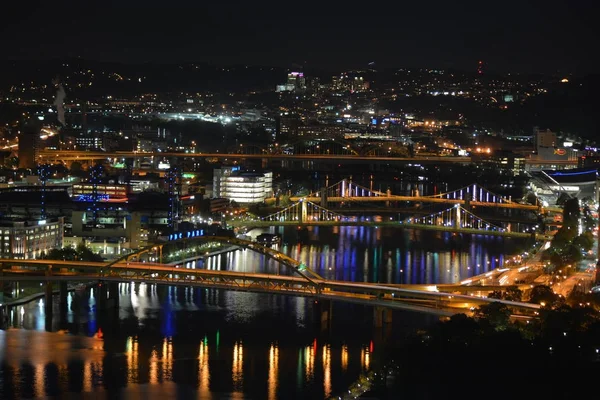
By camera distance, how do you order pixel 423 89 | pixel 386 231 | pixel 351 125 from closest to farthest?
pixel 386 231
pixel 351 125
pixel 423 89

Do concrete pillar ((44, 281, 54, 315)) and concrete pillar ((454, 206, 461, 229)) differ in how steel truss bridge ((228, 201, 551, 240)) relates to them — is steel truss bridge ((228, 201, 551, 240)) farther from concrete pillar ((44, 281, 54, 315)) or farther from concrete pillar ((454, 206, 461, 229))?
concrete pillar ((44, 281, 54, 315))

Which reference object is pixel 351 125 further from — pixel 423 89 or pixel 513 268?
pixel 513 268

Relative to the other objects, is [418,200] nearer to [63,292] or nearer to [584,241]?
[584,241]

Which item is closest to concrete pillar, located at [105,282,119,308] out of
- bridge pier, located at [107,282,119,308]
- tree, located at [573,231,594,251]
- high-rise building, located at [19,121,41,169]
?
bridge pier, located at [107,282,119,308]

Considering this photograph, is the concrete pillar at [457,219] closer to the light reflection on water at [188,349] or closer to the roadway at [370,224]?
the roadway at [370,224]

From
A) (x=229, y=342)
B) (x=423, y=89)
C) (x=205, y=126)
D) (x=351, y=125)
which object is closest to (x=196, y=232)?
(x=229, y=342)

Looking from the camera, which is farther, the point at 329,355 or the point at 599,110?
the point at 599,110

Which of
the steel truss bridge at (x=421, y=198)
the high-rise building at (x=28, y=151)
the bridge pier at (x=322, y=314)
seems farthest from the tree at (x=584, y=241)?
the high-rise building at (x=28, y=151)

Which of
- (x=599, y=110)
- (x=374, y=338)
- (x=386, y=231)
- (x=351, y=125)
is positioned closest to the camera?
(x=374, y=338)
